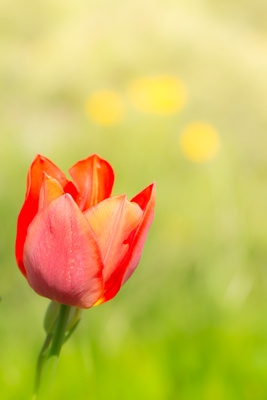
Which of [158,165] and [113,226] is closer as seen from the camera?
[113,226]

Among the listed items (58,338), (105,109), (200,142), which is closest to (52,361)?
(58,338)

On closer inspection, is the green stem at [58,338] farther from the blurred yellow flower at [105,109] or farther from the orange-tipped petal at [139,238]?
the blurred yellow flower at [105,109]

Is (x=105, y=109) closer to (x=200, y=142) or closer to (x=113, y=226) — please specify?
(x=200, y=142)

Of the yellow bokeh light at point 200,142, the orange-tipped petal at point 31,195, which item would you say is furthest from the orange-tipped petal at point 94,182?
the yellow bokeh light at point 200,142

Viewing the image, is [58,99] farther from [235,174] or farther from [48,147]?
[235,174]

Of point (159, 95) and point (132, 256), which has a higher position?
point (159, 95)

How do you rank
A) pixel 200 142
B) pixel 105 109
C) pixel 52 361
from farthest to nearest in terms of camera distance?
pixel 105 109, pixel 200 142, pixel 52 361

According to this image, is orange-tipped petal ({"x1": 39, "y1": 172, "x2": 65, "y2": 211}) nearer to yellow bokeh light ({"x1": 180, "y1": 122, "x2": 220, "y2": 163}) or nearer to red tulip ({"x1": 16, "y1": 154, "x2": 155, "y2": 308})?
red tulip ({"x1": 16, "y1": 154, "x2": 155, "y2": 308})

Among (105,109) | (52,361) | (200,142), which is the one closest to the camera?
(52,361)
